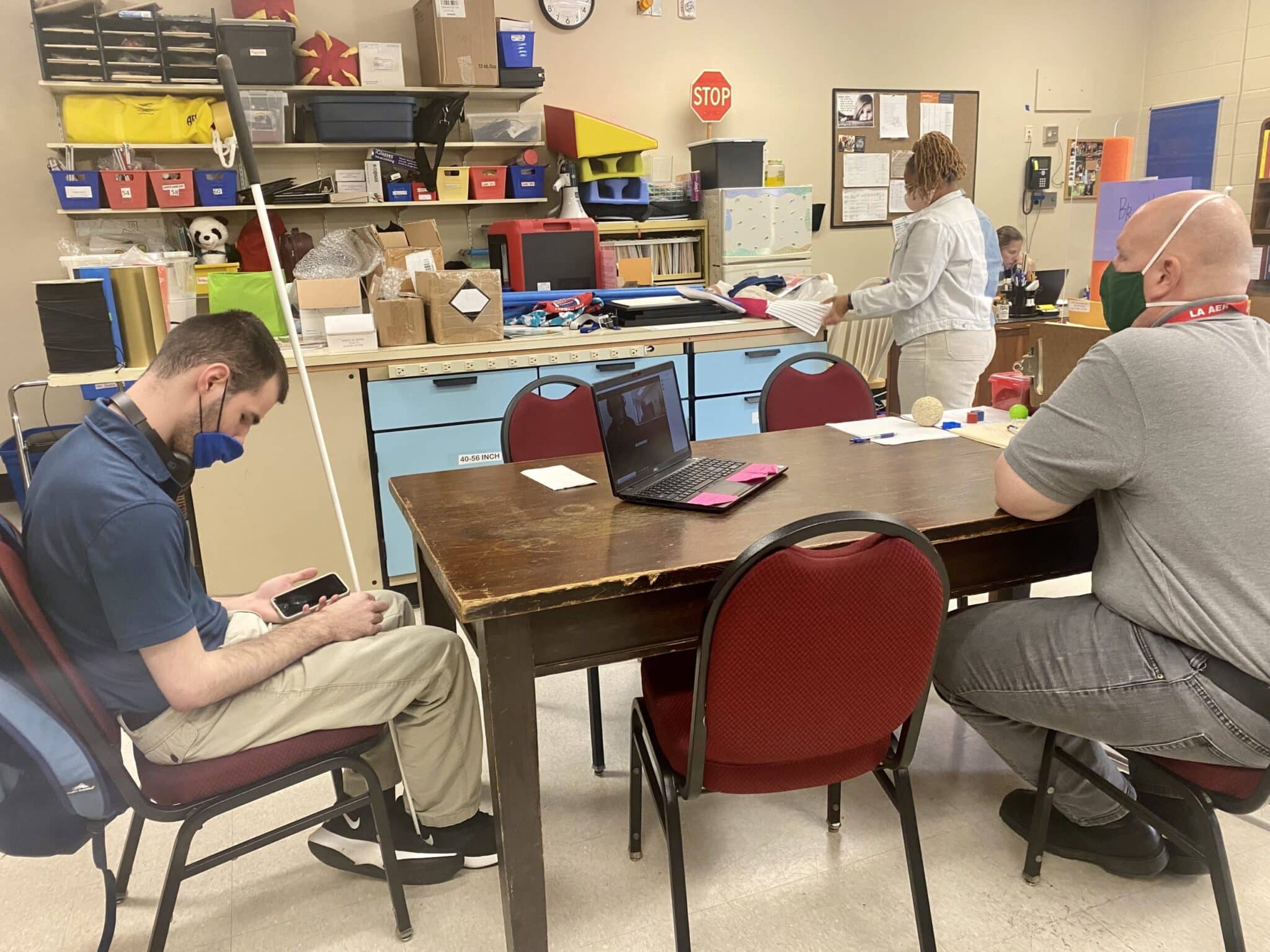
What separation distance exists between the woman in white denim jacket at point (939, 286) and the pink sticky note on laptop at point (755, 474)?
1574 mm

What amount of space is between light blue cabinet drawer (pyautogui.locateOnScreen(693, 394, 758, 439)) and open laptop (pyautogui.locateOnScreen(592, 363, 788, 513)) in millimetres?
1609

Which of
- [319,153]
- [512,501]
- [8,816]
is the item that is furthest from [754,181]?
[8,816]

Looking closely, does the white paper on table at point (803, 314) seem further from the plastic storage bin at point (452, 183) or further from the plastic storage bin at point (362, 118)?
the plastic storage bin at point (362, 118)

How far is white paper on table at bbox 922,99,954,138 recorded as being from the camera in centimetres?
588

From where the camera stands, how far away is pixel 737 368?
3.76 meters

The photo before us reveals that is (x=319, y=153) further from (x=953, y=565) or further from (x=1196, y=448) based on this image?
(x=1196, y=448)

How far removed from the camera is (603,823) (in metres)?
2.10

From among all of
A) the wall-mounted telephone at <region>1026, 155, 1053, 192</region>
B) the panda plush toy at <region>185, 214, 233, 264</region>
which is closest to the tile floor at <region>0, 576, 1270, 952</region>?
the panda plush toy at <region>185, 214, 233, 264</region>

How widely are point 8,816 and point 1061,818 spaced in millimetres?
2002

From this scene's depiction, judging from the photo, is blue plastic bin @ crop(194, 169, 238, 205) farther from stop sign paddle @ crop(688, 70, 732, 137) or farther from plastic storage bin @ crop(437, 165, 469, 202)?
stop sign paddle @ crop(688, 70, 732, 137)

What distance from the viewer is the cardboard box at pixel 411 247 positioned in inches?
143

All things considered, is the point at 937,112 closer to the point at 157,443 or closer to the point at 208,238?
the point at 208,238

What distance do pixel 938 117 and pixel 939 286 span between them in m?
3.24

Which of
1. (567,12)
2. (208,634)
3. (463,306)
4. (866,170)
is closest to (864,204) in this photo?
(866,170)
